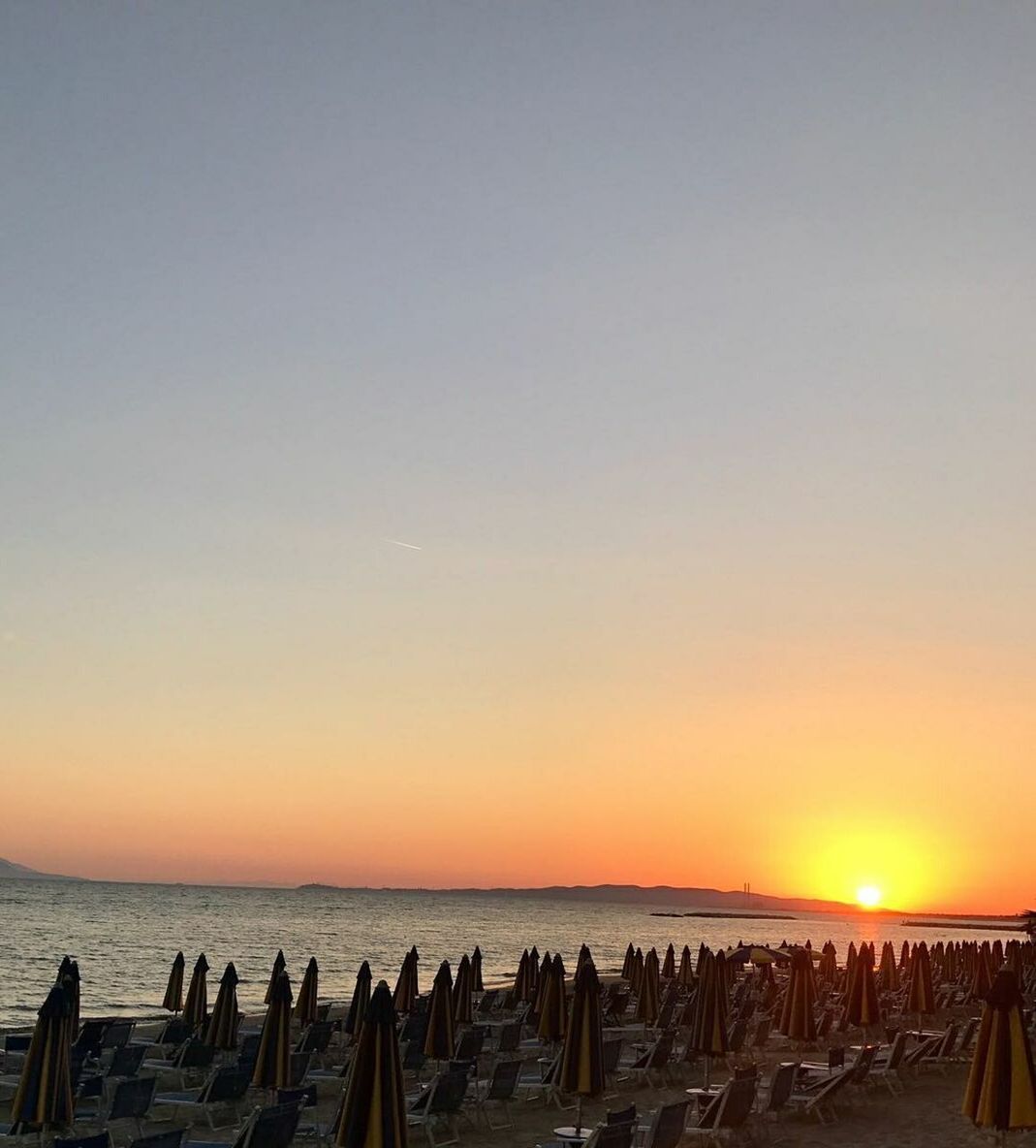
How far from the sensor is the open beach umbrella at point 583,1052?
12.6m

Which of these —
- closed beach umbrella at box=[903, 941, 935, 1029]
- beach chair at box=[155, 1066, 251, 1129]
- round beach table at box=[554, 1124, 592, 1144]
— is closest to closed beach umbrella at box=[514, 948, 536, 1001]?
closed beach umbrella at box=[903, 941, 935, 1029]

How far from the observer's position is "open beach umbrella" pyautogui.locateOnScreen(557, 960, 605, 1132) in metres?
12.6

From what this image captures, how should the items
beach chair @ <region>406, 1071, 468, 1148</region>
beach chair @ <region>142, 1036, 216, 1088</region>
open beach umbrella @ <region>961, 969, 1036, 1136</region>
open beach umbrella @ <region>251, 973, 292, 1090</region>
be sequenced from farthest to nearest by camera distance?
1. beach chair @ <region>142, 1036, 216, 1088</region>
2. open beach umbrella @ <region>251, 973, 292, 1090</region>
3. beach chair @ <region>406, 1071, 468, 1148</region>
4. open beach umbrella @ <region>961, 969, 1036, 1136</region>

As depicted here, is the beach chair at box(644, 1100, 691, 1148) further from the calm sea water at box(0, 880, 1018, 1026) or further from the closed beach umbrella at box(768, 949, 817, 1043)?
the calm sea water at box(0, 880, 1018, 1026)

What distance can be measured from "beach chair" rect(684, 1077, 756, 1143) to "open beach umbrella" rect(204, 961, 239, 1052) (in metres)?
7.59

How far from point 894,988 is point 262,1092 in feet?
78.7

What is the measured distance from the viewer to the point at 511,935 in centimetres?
10375

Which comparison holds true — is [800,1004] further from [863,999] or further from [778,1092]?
[778,1092]

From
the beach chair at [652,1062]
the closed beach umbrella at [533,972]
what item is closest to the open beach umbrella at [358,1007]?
the beach chair at [652,1062]

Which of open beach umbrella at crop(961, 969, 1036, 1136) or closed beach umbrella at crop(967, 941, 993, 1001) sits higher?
open beach umbrella at crop(961, 969, 1036, 1136)

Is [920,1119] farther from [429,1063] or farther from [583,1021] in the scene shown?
[429,1063]

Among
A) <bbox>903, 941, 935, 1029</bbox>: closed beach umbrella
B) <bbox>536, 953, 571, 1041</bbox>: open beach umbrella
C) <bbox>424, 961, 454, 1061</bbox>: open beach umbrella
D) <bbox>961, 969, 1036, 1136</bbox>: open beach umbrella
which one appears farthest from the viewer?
<bbox>903, 941, 935, 1029</bbox>: closed beach umbrella

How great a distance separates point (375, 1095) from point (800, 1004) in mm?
10981

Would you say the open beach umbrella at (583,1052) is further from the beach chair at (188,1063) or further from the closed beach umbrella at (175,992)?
the closed beach umbrella at (175,992)
